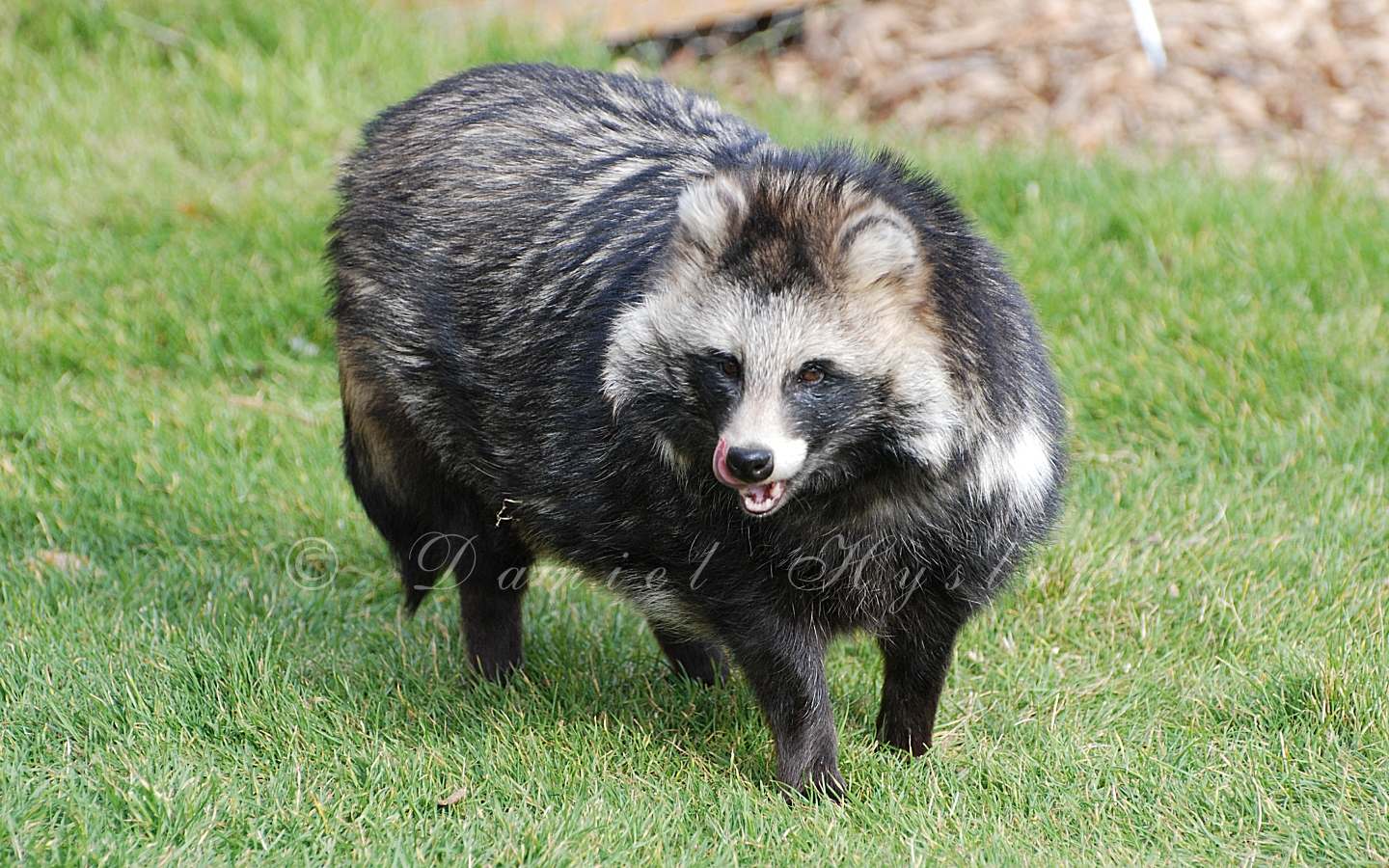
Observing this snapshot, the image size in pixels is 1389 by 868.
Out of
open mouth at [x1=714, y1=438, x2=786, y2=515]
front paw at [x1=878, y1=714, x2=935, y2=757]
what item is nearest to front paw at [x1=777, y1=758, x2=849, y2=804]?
front paw at [x1=878, y1=714, x2=935, y2=757]

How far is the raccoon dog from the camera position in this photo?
129 inches

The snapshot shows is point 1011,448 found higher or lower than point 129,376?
higher

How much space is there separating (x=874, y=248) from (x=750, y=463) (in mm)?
605

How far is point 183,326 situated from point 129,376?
0.35 meters

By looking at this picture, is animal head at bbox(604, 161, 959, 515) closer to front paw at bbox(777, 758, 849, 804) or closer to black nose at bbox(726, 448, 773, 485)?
black nose at bbox(726, 448, 773, 485)

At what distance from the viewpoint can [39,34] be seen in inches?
309

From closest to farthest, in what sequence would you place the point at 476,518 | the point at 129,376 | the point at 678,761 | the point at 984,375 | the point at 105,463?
the point at 984,375 < the point at 678,761 < the point at 476,518 < the point at 105,463 < the point at 129,376

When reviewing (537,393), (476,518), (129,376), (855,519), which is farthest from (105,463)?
(855,519)

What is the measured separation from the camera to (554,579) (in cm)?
517

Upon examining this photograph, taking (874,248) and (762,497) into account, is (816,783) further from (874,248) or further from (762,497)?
(874,248)

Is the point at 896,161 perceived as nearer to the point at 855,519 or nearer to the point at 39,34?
the point at 855,519

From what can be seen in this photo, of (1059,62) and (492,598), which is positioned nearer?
(492,598)

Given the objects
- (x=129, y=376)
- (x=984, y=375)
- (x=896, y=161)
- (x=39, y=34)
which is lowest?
(x=129, y=376)

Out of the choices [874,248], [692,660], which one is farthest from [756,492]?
[692,660]
